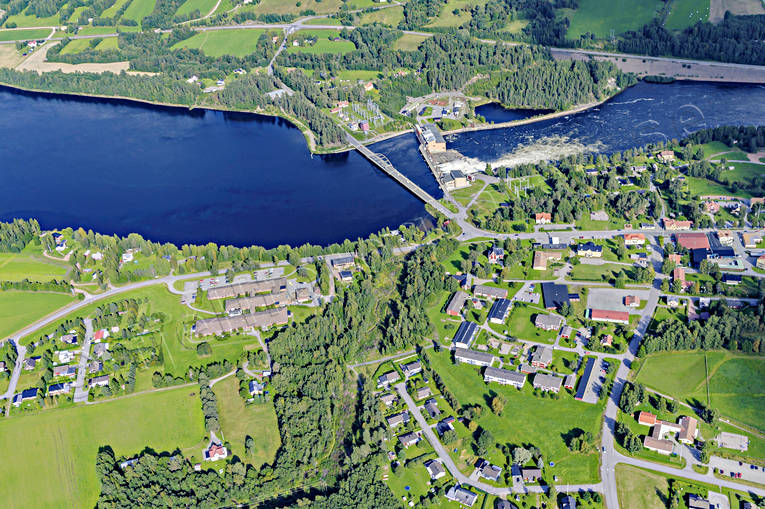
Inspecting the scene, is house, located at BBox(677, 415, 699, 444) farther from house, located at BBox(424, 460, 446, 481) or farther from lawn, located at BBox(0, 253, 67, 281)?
lawn, located at BBox(0, 253, 67, 281)

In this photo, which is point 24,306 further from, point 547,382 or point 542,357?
point 547,382

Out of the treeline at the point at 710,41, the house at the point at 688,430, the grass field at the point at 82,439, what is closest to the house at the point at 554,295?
the house at the point at 688,430

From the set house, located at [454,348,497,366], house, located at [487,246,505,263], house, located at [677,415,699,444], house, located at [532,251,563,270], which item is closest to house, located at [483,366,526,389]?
house, located at [454,348,497,366]

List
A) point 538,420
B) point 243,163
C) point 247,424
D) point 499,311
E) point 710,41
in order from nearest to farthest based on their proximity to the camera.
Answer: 1. point 538,420
2. point 247,424
3. point 499,311
4. point 243,163
5. point 710,41

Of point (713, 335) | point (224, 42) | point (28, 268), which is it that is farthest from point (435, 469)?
point (224, 42)

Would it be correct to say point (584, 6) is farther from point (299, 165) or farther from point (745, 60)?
point (299, 165)

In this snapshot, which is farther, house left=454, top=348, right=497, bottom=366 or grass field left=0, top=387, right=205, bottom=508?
house left=454, top=348, right=497, bottom=366

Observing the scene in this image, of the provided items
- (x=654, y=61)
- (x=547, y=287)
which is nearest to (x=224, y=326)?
(x=547, y=287)

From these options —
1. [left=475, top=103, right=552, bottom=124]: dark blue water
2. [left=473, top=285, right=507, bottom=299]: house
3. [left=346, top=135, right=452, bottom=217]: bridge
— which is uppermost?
[left=475, top=103, right=552, bottom=124]: dark blue water

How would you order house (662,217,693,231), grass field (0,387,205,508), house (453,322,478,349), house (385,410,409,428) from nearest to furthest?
1. grass field (0,387,205,508)
2. house (385,410,409,428)
3. house (453,322,478,349)
4. house (662,217,693,231)
